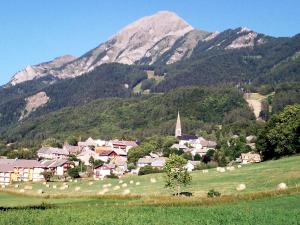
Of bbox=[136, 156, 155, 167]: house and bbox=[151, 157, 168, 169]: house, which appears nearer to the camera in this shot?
bbox=[151, 157, 168, 169]: house

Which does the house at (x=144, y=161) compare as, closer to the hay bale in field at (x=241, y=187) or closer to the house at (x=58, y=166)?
the house at (x=58, y=166)

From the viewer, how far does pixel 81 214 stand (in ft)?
119

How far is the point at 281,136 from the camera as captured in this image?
8594 centimetres

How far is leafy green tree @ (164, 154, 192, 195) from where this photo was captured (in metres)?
58.3

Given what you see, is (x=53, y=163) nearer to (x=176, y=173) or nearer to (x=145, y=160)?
(x=145, y=160)

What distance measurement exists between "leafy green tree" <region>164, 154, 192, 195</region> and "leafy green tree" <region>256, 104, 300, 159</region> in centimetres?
3270

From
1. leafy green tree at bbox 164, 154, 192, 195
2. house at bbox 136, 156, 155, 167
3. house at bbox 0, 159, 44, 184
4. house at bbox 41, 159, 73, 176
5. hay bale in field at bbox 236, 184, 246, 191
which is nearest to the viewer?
hay bale in field at bbox 236, 184, 246, 191

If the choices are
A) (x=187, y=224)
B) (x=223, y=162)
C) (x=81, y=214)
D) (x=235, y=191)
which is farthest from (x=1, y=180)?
(x=187, y=224)

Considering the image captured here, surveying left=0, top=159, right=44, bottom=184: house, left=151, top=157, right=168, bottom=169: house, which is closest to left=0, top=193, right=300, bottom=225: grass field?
left=0, top=159, right=44, bottom=184: house

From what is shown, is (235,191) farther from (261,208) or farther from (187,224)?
(187,224)

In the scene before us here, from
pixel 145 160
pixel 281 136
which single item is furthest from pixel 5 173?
pixel 281 136

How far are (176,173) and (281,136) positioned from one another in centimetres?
3410

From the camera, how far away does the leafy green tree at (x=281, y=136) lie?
8488cm

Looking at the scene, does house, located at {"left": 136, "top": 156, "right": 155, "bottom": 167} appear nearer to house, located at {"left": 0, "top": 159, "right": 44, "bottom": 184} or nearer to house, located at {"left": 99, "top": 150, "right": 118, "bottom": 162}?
house, located at {"left": 99, "top": 150, "right": 118, "bottom": 162}
